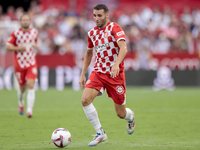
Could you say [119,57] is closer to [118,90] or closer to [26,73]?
[118,90]

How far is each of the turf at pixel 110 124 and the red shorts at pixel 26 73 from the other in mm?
987

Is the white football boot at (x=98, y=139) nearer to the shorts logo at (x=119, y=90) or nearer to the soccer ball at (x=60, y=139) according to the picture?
the soccer ball at (x=60, y=139)

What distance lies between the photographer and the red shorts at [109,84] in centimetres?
613

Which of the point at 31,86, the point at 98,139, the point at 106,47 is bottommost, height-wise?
the point at 98,139

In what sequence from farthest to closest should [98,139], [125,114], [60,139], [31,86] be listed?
[31,86]
[125,114]
[98,139]
[60,139]

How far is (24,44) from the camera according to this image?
974cm

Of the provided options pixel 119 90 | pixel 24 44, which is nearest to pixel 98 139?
pixel 119 90

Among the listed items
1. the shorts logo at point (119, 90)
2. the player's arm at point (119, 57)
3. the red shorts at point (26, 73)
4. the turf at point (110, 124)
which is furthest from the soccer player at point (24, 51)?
the player's arm at point (119, 57)

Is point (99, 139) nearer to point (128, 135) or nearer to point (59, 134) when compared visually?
point (59, 134)

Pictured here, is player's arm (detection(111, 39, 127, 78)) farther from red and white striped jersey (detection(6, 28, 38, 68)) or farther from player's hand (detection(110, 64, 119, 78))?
red and white striped jersey (detection(6, 28, 38, 68))

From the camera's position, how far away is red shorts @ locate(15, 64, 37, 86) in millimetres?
9547

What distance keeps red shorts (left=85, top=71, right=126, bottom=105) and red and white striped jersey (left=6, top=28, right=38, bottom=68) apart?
151 inches

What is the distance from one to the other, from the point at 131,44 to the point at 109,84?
1262 centimetres

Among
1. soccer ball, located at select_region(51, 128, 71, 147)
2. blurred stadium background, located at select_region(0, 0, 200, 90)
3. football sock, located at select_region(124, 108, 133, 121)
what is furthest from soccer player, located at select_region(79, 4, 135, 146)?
blurred stadium background, located at select_region(0, 0, 200, 90)
